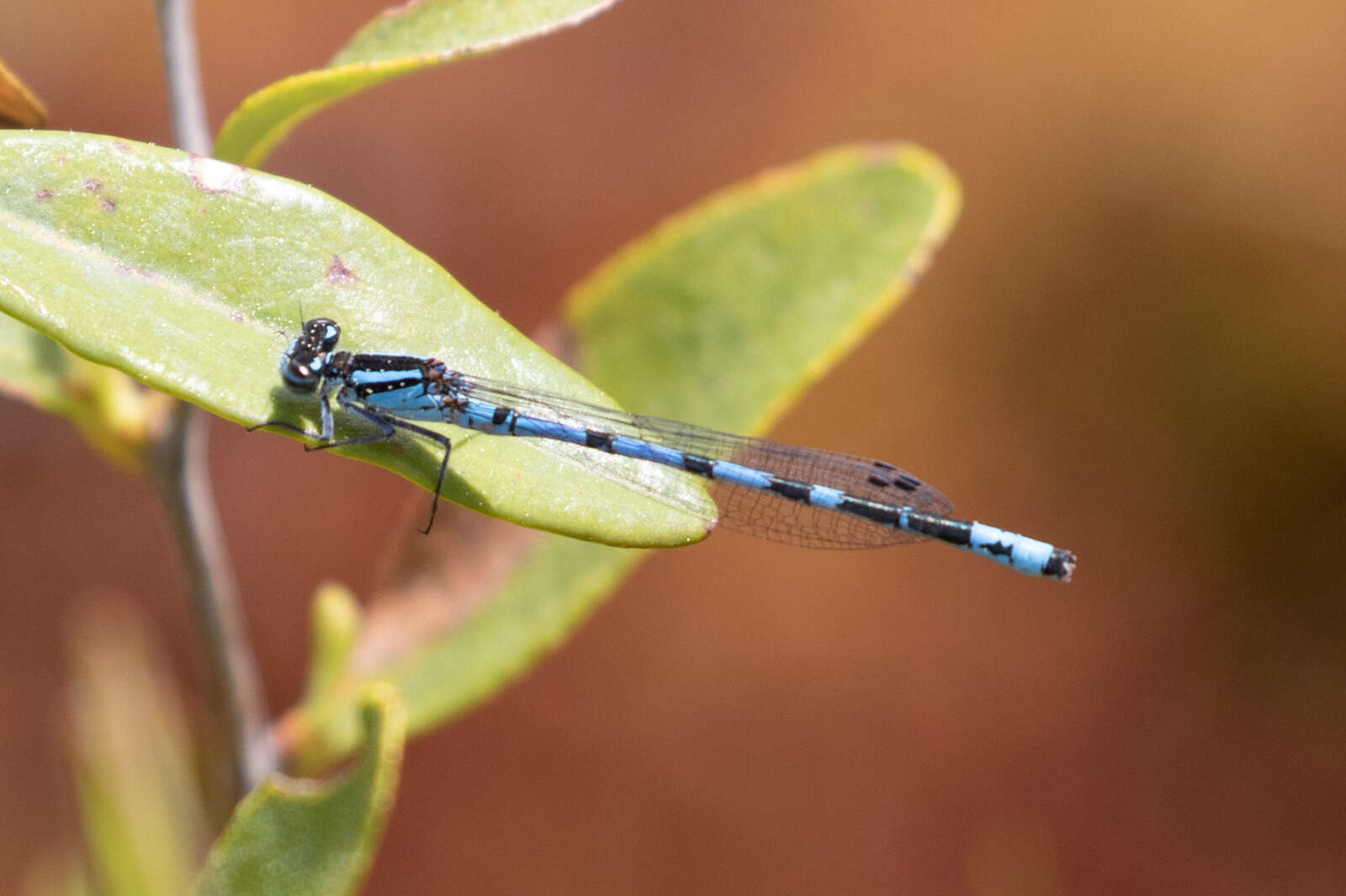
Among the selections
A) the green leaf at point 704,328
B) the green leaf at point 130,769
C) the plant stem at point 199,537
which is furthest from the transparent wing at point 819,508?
the green leaf at point 130,769

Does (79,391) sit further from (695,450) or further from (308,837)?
(695,450)

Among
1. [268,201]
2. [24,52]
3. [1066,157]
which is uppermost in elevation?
[1066,157]

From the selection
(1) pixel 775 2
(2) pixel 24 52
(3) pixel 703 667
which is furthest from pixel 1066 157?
(2) pixel 24 52

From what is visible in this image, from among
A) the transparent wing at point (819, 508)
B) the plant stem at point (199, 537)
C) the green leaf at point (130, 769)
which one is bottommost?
the green leaf at point (130, 769)

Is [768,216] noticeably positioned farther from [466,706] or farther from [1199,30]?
[1199,30]

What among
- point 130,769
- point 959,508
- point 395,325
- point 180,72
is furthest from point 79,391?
point 959,508

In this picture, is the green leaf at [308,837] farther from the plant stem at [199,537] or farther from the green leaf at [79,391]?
the green leaf at [79,391]

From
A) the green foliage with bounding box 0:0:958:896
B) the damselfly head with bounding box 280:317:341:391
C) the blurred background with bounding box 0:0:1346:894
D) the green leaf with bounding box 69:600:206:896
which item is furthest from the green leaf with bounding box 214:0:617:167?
the blurred background with bounding box 0:0:1346:894
